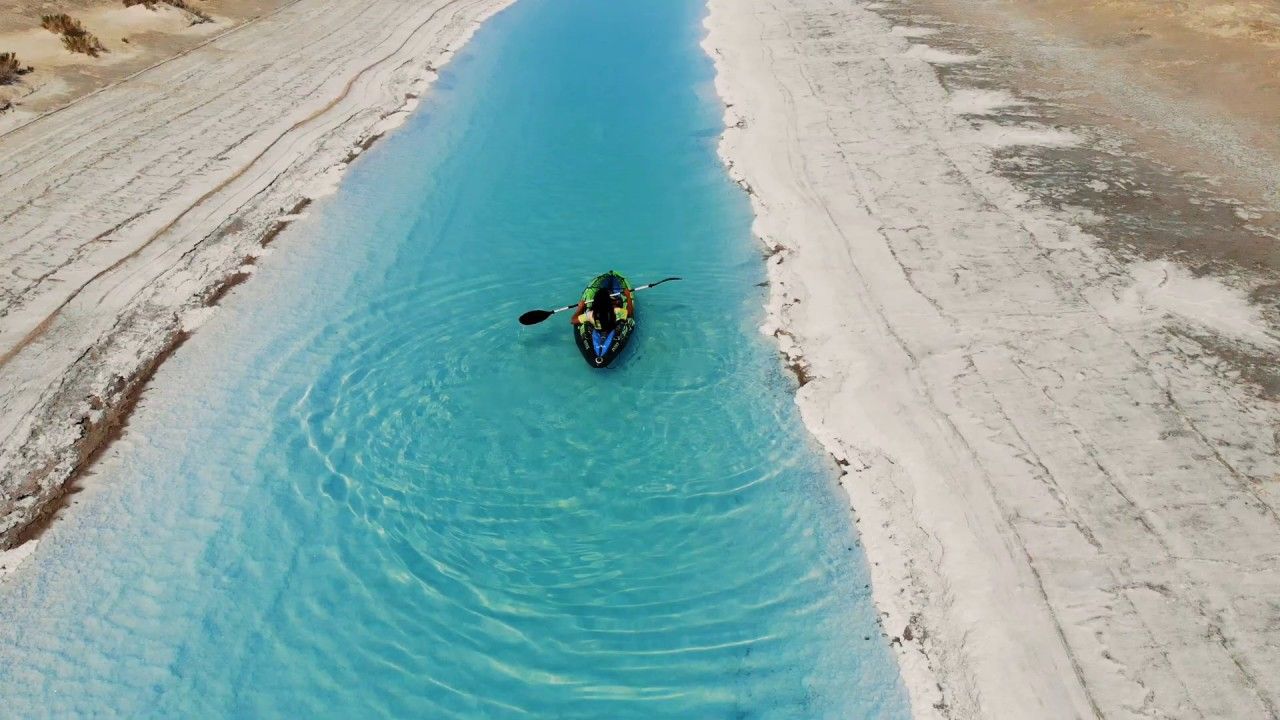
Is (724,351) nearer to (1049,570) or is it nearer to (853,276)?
(853,276)

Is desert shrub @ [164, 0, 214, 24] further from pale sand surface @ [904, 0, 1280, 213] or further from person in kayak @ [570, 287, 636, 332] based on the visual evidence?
pale sand surface @ [904, 0, 1280, 213]

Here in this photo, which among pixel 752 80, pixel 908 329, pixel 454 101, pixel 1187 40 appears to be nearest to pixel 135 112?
pixel 454 101

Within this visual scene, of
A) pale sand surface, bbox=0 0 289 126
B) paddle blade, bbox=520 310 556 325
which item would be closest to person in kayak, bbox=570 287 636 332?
paddle blade, bbox=520 310 556 325

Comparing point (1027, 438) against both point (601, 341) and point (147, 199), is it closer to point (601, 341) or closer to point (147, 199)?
point (601, 341)

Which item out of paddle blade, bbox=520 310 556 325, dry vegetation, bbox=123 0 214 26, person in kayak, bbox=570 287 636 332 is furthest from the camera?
dry vegetation, bbox=123 0 214 26

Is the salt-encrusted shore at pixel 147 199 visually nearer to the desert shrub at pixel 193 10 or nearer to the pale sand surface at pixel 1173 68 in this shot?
the desert shrub at pixel 193 10

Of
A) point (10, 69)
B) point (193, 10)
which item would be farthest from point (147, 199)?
point (193, 10)

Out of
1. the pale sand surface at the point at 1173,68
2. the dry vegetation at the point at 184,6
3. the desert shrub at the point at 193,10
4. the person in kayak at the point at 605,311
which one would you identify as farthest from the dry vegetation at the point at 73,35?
the pale sand surface at the point at 1173,68
